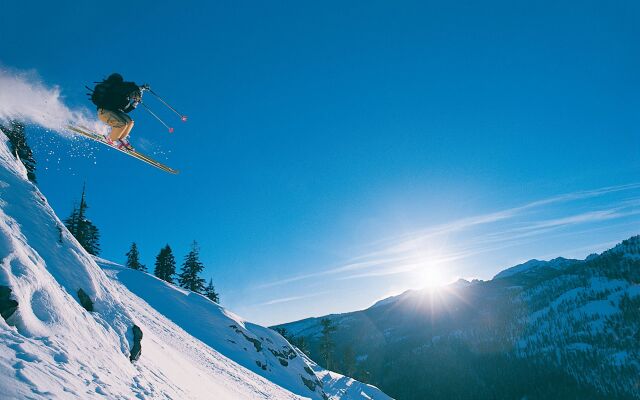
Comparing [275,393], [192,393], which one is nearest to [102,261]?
[275,393]

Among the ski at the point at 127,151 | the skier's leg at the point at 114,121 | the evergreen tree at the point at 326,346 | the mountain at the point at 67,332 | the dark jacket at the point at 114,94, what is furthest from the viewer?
the evergreen tree at the point at 326,346

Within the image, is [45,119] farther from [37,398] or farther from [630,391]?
[630,391]

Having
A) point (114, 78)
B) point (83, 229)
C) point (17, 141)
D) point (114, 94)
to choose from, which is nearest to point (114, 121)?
point (114, 94)

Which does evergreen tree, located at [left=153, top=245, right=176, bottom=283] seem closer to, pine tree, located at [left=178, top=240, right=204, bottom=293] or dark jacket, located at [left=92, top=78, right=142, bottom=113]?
pine tree, located at [left=178, top=240, right=204, bottom=293]

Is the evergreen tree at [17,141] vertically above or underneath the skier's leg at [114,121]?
above

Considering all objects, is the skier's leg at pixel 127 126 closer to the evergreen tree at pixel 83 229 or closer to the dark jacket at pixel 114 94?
the dark jacket at pixel 114 94

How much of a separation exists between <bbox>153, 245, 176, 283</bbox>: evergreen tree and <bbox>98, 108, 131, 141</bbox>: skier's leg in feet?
172

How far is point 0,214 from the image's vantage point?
11336 millimetres

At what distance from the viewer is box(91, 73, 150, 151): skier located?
12273 mm

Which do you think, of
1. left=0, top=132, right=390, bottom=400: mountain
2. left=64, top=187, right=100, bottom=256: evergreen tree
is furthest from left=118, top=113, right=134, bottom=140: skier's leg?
left=64, top=187, right=100, bottom=256: evergreen tree

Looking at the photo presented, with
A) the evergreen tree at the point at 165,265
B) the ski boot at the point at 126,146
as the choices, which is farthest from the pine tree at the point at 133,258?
the ski boot at the point at 126,146

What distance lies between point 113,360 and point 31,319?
2.72m

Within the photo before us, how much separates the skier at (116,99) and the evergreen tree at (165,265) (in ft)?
174

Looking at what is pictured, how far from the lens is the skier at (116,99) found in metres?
12.3
